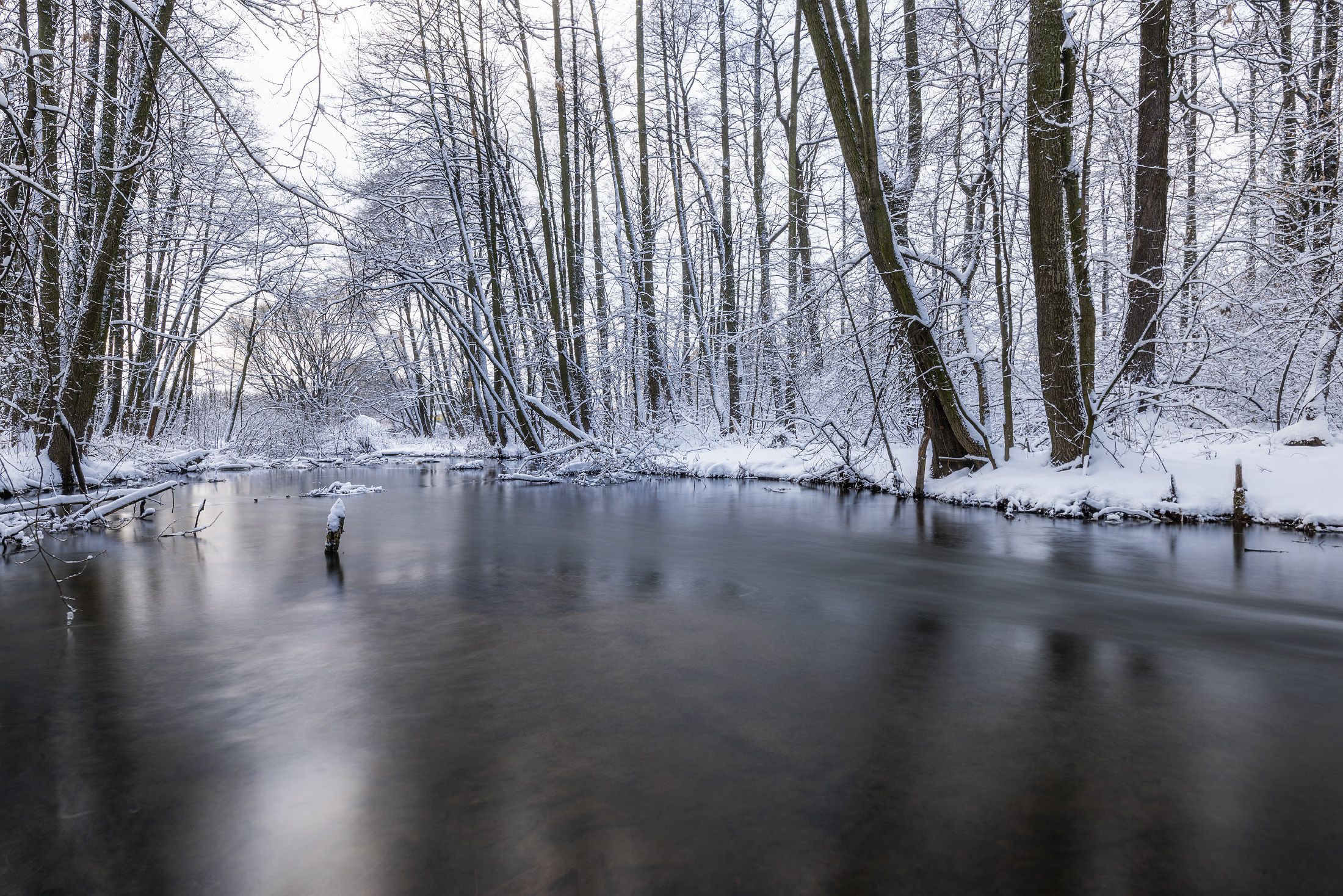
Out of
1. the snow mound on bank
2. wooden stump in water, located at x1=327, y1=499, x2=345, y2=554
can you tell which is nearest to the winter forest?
the snow mound on bank

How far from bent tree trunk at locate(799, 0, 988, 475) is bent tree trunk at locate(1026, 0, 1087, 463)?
1.26 metres

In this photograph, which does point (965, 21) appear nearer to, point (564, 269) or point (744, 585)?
point (744, 585)

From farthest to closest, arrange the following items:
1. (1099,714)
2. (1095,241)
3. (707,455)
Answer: (707,455) → (1095,241) → (1099,714)

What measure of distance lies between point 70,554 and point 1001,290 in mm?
11442

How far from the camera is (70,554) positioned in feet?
23.0

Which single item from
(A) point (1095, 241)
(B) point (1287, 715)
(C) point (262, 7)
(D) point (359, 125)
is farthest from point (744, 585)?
(D) point (359, 125)

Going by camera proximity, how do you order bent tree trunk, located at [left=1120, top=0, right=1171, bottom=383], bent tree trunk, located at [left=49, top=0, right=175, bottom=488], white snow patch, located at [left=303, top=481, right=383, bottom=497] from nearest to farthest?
1. bent tree trunk, located at [left=1120, top=0, right=1171, bottom=383]
2. bent tree trunk, located at [left=49, top=0, right=175, bottom=488]
3. white snow patch, located at [left=303, top=481, right=383, bottom=497]

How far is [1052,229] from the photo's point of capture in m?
8.76

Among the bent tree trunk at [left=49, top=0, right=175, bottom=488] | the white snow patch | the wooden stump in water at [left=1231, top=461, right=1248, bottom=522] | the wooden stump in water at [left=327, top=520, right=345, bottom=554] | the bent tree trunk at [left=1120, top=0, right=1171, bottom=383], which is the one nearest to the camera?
the wooden stump in water at [left=327, top=520, right=345, bottom=554]

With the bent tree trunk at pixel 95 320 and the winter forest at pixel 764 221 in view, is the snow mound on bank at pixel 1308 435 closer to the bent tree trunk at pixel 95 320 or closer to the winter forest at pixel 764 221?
the winter forest at pixel 764 221

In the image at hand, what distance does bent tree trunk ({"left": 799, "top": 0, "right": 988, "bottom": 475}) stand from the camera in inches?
382

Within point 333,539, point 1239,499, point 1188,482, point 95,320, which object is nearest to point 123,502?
point 333,539

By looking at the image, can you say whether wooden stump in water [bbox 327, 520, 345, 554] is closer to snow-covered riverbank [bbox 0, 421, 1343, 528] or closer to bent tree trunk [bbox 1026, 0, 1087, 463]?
snow-covered riverbank [bbox 0, 421, 1343, 528]

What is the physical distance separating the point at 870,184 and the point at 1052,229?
7.73ft
